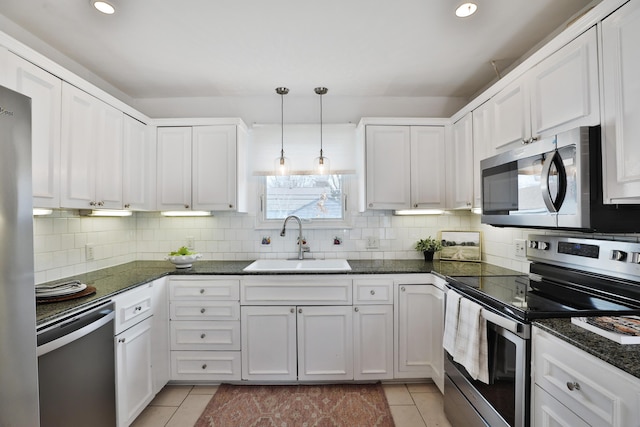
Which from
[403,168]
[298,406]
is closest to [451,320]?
[298,406]

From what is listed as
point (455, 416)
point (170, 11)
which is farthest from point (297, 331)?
point (170, 11)

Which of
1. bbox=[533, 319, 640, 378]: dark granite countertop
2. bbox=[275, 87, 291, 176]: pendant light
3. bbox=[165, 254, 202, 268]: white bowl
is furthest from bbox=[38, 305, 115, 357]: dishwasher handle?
bbox=[533, 319, 640, 378]: dark granite countertop

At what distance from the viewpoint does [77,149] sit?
6.23ft

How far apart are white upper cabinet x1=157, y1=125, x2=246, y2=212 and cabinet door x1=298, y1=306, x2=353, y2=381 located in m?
1.17

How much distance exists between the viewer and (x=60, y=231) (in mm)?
2152

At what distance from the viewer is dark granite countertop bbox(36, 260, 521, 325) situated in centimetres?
194

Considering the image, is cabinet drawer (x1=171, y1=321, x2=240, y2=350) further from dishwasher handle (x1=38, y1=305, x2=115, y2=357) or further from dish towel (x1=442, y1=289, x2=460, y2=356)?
dish towel (x1=442, y1=289, x2=460, y2=356)

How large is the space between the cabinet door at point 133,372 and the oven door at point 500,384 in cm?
203

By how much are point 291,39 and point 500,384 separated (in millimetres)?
2277

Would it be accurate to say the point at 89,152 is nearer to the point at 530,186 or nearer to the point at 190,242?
the point at 190,242

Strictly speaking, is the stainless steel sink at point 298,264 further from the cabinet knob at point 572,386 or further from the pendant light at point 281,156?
the cabinet knob at point 572,386

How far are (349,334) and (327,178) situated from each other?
1.47 m

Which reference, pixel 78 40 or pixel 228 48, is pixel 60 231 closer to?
pixel 78 40

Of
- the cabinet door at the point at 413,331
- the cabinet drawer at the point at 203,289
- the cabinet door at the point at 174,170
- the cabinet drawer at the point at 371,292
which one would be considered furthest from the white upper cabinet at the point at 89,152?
the cabinet door at the point at 413,331
